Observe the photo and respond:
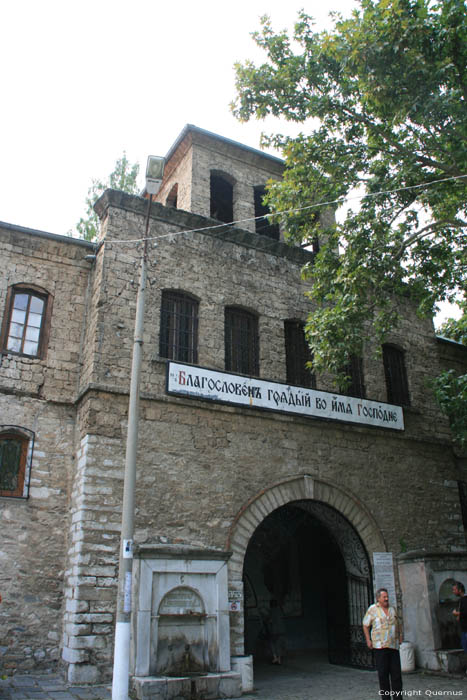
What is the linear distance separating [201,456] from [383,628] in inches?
155

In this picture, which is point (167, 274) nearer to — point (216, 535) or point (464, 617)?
point (216, 535)

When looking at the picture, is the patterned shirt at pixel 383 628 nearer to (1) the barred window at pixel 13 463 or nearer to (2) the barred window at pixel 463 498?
(1) the barred window at pixel 13 463

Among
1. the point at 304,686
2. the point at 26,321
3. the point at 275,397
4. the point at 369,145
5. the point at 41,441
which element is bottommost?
the point at 304,686

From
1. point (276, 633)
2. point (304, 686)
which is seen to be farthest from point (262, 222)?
point (304, 686)

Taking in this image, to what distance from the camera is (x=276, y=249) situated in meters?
12.4

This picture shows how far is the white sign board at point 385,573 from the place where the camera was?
423 inches

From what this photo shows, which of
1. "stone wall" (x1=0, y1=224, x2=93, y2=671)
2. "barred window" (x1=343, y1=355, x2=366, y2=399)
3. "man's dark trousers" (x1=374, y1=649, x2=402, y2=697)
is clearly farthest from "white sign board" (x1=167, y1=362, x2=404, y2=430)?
"man's dark trousers" (x1=374, y1=649, x2=402, y2=697)

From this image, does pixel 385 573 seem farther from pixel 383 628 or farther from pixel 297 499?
pixel 383 628

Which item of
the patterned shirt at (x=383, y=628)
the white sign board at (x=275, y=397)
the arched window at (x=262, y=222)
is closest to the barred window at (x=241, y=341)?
the white sign board at (x=275, y=397)

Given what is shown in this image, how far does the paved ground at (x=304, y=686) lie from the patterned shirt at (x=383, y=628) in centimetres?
153

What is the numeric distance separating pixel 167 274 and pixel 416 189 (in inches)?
181

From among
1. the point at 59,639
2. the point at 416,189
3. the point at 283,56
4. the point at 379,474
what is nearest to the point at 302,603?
the point at 379,474

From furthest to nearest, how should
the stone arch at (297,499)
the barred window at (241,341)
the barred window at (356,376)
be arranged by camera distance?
the barred window at (356,376) < the barred window at (241,341) < the stone arch at (297,499)

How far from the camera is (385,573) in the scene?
10.9m
